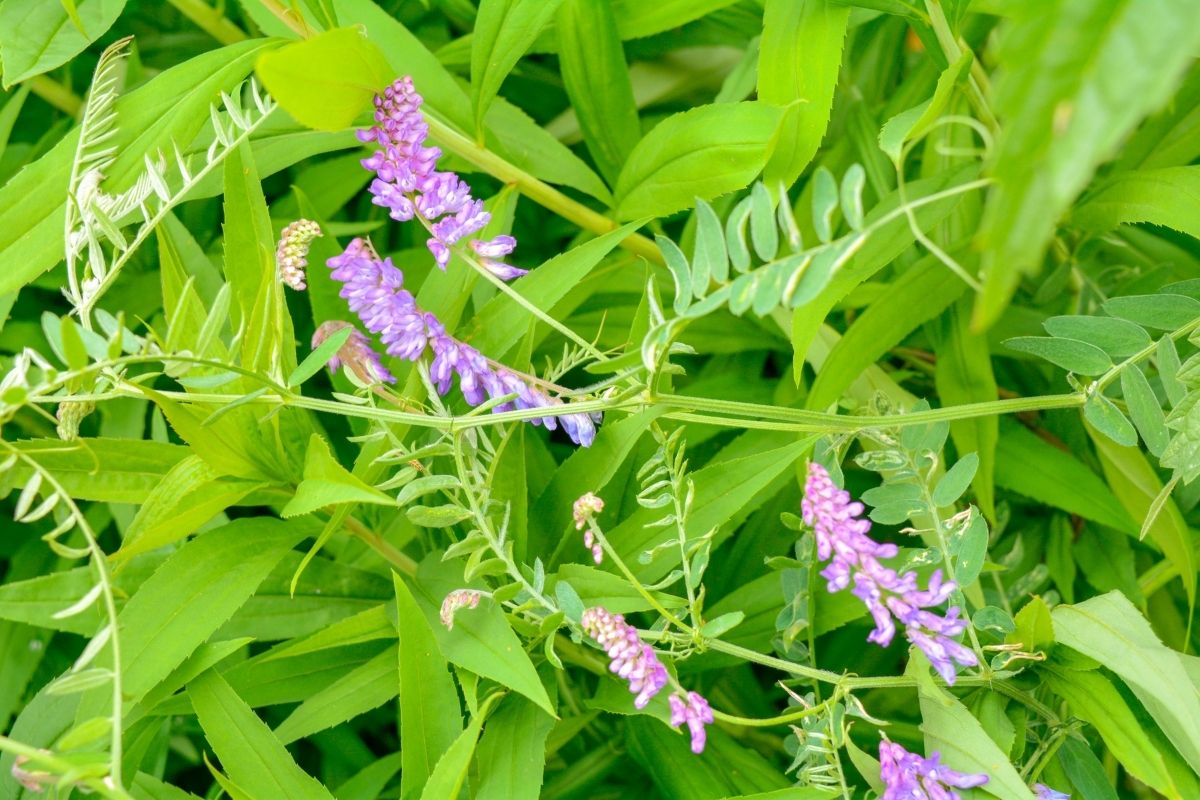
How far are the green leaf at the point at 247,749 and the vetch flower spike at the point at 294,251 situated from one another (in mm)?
225

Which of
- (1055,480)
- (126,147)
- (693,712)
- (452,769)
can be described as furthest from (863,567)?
(126,147)

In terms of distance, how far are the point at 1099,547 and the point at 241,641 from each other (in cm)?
57

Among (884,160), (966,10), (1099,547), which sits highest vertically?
(966,10)

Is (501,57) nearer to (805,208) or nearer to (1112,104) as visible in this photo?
(805,208)

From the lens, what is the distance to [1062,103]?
23 centimetres

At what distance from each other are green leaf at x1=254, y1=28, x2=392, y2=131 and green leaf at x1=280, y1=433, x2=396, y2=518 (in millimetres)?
154

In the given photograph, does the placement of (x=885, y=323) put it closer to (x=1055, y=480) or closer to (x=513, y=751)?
(x=1055, y=480)

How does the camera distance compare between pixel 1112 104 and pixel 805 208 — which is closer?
pixel 1112 104

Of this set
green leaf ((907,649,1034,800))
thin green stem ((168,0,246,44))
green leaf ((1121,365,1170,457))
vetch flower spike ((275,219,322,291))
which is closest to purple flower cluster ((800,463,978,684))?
green leaf ((907,649,1034,800))

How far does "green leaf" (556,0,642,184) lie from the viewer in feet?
2.31

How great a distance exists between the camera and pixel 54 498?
0.42m

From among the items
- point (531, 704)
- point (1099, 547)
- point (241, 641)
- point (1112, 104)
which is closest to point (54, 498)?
point (241, 641)

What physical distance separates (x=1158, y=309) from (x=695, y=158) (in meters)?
0.26

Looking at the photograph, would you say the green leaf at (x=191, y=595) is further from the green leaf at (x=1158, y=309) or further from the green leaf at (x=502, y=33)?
the green leaf at (x=1158, y=309)
